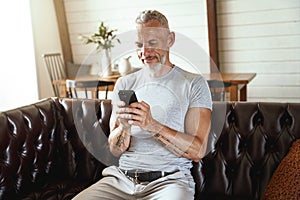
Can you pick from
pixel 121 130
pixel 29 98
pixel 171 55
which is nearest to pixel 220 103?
pixel 171 55

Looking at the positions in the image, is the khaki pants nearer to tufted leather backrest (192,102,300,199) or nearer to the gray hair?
tufted leather backrest (192,102,300,199)

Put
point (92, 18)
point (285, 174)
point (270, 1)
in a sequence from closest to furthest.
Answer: point (285, 174) → point (270, 1) → point (92, 18)

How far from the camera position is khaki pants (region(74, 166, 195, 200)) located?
144 cm

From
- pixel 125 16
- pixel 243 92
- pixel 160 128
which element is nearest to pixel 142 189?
pixel 160 128

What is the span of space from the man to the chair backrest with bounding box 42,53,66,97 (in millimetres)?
2868

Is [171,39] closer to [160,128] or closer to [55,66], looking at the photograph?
[160,128]

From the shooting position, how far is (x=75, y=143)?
2010mm

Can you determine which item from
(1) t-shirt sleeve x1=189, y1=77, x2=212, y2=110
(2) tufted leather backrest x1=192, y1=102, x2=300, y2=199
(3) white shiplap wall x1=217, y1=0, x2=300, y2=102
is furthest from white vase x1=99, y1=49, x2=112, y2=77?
(1) t-shirt sleeve x1=189, y1=77, x2=212, y2=110

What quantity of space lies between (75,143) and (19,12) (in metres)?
2.58

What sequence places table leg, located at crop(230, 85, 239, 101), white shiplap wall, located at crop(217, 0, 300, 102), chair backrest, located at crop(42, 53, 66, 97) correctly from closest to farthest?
table leg, located at crop(230, 85, 239, 101) → white shiplap wall, located at crop(217, 0, 300, 102) → chair backrest, located at crop(42, 53, 66, 97)

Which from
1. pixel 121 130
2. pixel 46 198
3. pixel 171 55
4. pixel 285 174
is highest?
pixel 171 55

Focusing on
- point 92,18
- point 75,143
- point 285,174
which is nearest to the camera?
point 285,174

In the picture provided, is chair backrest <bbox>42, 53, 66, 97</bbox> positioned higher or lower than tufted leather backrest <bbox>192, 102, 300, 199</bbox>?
higher

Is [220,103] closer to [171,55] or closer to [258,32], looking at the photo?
[171,55]
